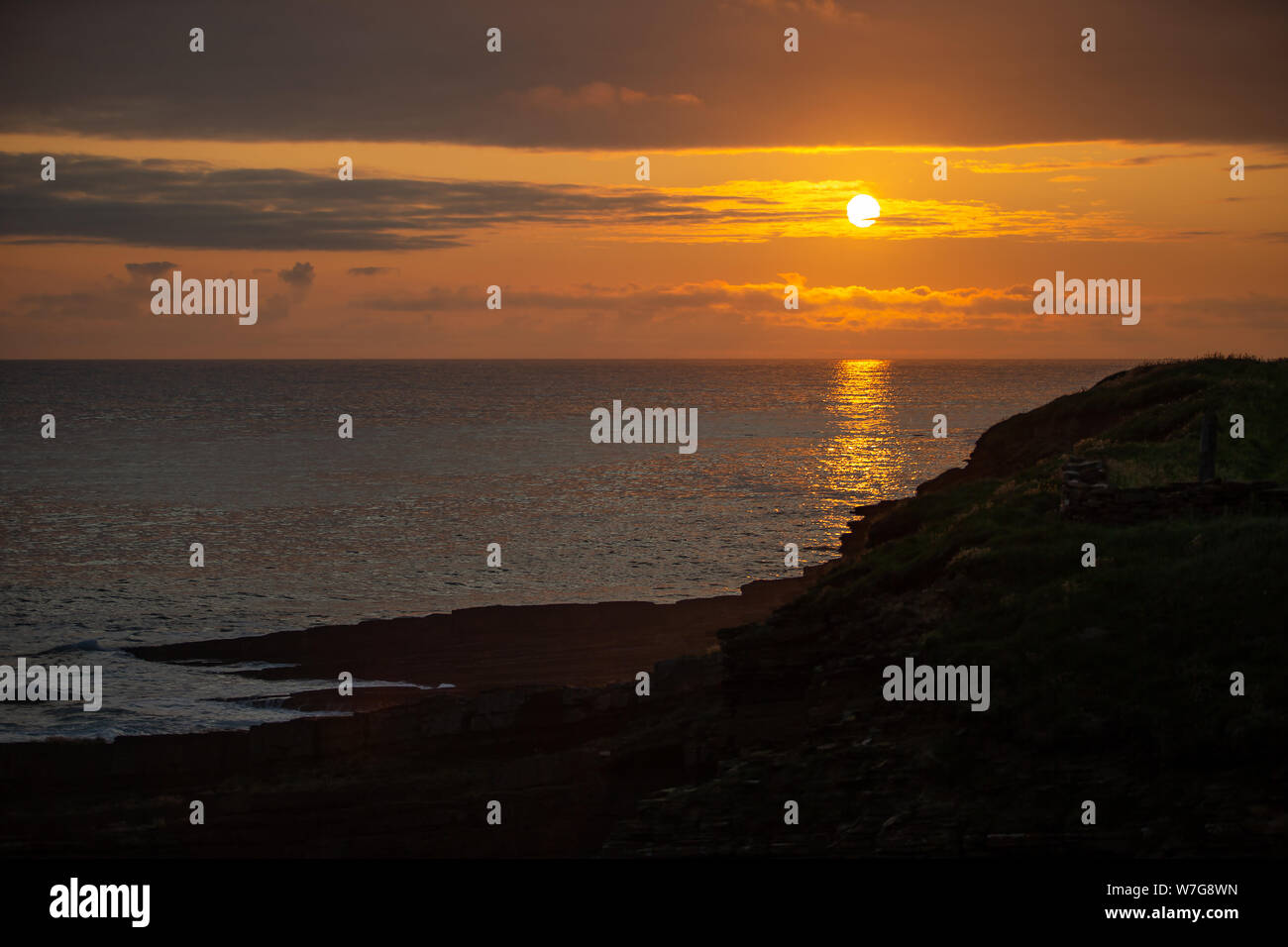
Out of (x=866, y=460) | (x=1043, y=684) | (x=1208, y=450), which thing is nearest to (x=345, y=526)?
(x=1208, y=450)

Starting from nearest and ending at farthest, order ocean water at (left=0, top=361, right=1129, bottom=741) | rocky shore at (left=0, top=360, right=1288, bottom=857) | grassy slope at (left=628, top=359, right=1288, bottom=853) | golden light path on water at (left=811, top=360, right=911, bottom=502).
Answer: grassy slope at (left=628, top=359, right=1288, bottom=853)
rocky shore at (left=0, top=360, right=1288, bottom=857)
ocean water at (left=0, top=361, right=1129, bottom=741)
golden light path on water at (left=811, top=360, right=911, bottom=502)

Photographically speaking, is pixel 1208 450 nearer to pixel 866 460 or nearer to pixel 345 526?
pixel 345 526

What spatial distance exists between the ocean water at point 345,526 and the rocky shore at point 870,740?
20.4ft

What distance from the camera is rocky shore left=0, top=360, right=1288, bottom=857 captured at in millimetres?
14773

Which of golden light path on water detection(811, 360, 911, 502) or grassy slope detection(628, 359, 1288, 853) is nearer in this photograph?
grassy slope detection(628, 359, 1288, 853)

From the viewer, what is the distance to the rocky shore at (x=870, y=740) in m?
14.8

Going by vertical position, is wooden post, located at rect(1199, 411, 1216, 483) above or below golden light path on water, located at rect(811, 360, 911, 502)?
below

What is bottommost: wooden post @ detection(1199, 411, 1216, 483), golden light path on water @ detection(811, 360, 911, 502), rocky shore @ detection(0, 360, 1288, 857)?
rocky shore @ detection(0, 360, 1288, 857)

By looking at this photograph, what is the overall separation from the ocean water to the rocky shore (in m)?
6.21

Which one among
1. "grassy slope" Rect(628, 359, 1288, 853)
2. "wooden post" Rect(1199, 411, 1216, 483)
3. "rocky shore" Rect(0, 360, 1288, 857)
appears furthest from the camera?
"wooden post" Rect(1199, 411, 1216, 483)

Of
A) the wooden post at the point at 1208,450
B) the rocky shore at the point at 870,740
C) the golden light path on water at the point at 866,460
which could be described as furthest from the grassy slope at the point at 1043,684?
the golden light path on water at the point at 866,460

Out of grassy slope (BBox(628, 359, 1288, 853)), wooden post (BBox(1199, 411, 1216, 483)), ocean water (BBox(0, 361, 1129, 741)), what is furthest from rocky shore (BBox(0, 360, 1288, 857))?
ocean water (BBox(0, 361, 1129, 741))

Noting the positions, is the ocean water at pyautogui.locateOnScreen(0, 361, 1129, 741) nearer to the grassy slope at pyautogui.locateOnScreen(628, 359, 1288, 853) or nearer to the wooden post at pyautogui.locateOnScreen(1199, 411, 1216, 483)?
the grassy slope at pyautogui.locateOnScreen(628, 359, 1288, 853)
